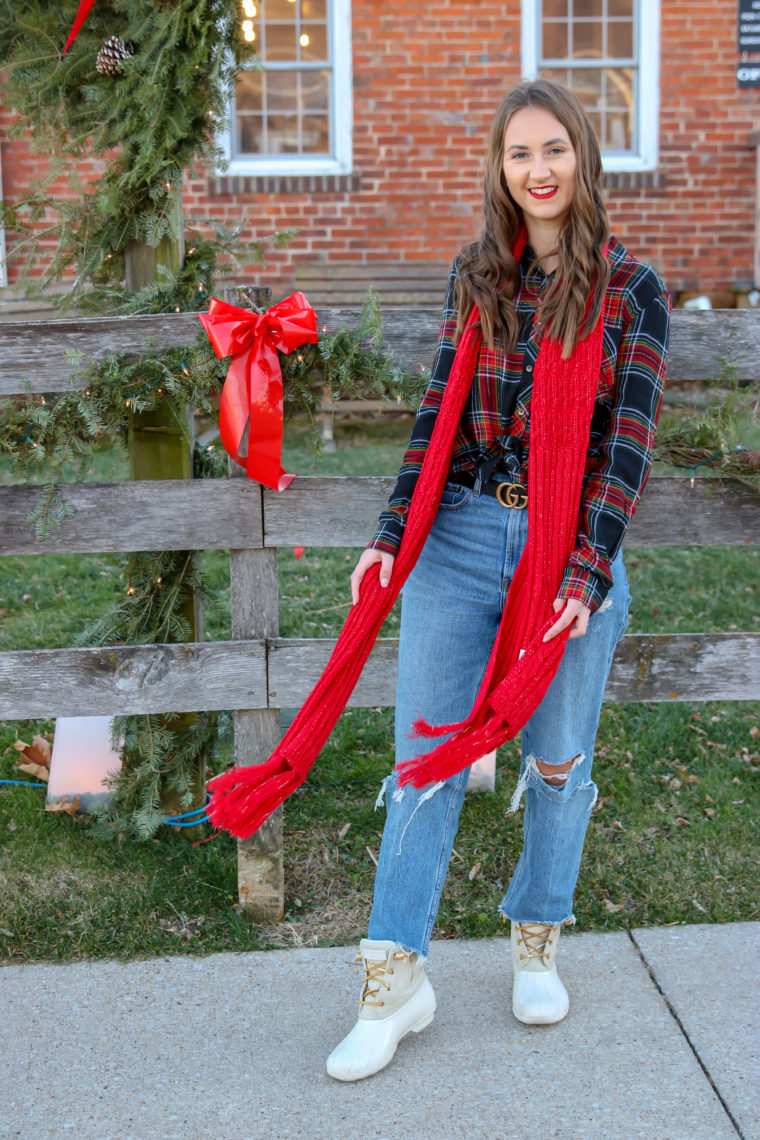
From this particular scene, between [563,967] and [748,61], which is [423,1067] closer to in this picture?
[563,967]

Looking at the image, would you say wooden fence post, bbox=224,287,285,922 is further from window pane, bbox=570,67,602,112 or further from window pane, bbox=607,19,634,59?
window pane, bbox=607,19,634,59

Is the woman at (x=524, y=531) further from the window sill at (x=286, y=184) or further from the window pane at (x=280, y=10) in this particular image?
the window pane at (x=280, y=10)

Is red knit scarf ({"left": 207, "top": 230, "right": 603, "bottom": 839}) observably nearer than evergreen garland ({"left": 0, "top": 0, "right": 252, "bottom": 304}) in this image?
Yes

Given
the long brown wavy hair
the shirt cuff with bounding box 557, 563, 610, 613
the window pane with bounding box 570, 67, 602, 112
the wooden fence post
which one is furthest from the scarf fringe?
the window pane with bounding box 570, 67, 602, 112

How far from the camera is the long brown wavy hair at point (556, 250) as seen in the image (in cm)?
220

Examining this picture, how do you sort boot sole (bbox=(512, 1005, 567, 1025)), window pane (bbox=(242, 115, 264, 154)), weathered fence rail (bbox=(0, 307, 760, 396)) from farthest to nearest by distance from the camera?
window pane (bbox=(242, 115, 264, 154)) < weathered fence rail (bbox=(0, 307, 760, 396)) < boot sole (bbox=(512, 1005, 567, 1025))

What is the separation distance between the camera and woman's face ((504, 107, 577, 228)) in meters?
2.22

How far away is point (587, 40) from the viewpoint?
893 cm

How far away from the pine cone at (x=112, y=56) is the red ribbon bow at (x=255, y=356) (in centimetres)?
74

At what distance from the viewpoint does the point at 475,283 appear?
230 centimetres

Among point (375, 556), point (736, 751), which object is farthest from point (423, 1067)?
point (736, 751)

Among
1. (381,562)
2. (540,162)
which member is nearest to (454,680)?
(381,562)

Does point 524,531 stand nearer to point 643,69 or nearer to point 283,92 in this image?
point 283,92

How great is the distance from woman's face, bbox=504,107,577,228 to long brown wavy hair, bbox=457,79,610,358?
0.05 ft
